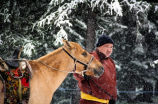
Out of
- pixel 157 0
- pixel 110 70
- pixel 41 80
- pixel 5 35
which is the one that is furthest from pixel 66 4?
pixel 41 80

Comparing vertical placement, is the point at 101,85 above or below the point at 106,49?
below

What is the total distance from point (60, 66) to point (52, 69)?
0.48 feet

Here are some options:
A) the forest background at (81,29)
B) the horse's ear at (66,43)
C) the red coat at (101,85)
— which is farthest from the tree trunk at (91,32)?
the horse's ear at (66,43)

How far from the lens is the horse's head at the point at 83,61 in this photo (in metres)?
3.66

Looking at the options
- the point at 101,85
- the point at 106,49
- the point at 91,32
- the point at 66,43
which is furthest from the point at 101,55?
the point at 91,32

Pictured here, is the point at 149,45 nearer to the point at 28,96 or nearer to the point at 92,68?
the point at 92,68

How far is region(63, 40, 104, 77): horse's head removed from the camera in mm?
3660

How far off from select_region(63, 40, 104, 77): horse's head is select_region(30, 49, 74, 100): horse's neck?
0.10 metres

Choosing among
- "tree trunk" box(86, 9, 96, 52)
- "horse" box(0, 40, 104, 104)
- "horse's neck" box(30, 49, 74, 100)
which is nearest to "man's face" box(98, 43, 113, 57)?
"horse" box(0, 40, 104, 104)

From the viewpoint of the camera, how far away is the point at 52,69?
142 inches

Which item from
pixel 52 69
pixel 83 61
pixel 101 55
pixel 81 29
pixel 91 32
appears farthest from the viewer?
pixel 81 29

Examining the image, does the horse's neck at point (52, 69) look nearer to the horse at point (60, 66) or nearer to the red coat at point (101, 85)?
the horse at point (60, 66)

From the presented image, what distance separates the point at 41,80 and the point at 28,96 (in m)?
0.35

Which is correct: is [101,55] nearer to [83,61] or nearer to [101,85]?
[83,61]
